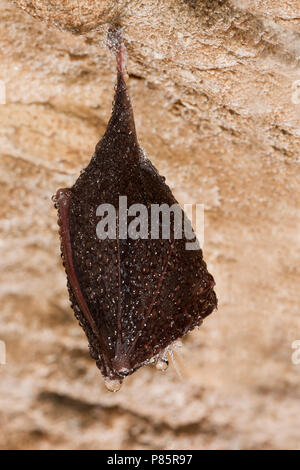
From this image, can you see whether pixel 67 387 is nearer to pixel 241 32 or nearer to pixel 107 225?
pixel 107 225

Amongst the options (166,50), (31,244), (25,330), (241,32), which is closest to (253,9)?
(241,32)
